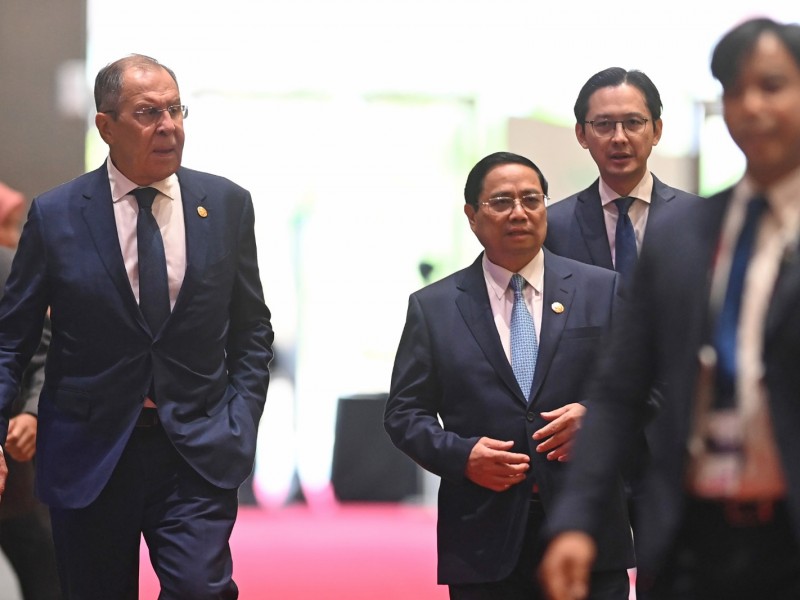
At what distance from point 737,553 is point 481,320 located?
69.1 inches

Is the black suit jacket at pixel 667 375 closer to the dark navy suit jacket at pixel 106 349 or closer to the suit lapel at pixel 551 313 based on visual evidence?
the suit lapel at pixel 551 313

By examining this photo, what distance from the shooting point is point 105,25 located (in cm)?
901

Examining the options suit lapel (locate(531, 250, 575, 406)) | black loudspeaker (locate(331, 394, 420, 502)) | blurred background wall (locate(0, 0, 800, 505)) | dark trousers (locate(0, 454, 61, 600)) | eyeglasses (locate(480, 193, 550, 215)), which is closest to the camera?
suit lapel (locate(531, 250, 575, 406))

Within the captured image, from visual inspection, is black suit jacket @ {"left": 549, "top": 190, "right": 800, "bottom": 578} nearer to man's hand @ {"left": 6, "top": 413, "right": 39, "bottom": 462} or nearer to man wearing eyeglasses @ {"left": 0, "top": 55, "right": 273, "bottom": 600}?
man wearing eyeglasses @ {"left": 0, "top": 55, "right": 273, "bottom": 600}

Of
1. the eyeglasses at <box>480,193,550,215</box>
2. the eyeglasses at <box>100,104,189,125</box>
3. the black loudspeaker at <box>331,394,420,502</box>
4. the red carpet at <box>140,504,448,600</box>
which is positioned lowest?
the red carpet at <box>140,504,448,600</box>

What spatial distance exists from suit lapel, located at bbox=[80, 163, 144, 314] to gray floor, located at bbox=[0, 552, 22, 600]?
278cm

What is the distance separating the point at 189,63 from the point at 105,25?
23.4 inches

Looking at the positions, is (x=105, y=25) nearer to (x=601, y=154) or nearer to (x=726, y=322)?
(x=601, y=154)

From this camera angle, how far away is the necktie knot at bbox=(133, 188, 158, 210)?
12.7ft

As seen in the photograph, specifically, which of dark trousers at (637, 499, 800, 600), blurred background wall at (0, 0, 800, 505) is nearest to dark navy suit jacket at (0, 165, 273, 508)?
dark trousers at (637, 499, 800, 600)

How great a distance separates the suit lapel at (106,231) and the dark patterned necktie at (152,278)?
0.03 m

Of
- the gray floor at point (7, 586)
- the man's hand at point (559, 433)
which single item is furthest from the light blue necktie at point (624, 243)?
the gray floor at point (7, 586)

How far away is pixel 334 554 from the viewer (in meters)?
7.60

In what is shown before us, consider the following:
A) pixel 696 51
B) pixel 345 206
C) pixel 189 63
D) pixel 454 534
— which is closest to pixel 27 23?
pixel 189 63
